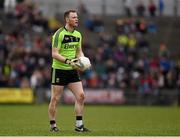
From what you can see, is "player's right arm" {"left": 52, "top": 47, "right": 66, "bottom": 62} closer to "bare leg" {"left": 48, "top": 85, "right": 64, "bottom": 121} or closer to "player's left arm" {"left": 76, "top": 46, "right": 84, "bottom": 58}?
"player's left arm" {"left": 76, "top": 46, "right": 84, "bottom": 58}

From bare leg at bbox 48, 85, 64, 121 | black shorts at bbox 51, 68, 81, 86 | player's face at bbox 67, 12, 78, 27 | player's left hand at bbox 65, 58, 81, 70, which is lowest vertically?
bare leg at bbox 48, 85, 64, 121

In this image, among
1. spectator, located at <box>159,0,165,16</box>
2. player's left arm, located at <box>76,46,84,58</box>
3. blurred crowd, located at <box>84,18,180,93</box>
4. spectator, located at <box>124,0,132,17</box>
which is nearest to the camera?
player's left arm, located at <box>76,46,84,58</box>

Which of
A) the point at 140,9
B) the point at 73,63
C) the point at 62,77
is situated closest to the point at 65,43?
the point at 73,63

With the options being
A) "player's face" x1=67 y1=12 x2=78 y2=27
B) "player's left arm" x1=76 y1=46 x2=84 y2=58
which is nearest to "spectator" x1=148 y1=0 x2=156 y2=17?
"player's left arm" x1=76 y1=46 x2=84 y2=58

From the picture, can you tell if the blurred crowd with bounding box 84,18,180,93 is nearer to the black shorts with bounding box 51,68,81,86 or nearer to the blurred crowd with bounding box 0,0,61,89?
the blurred crowd with bounding box 0,0,61,89

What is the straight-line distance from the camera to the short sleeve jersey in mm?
15007

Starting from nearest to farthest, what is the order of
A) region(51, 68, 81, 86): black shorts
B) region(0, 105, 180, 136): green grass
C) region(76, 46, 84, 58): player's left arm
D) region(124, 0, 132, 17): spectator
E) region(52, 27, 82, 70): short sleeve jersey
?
region(0, 105, 180, 136): green grass → region(52, 27, 82, 70): short sleeve jersey → region(51, 68, 81, 86): black shorts → region(76, 46, 84, 58): player's left arm → region(124, 0, 132, 17): spectator

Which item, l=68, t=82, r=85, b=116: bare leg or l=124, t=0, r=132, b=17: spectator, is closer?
l=68, t=82, r=85, b=116: bare leg

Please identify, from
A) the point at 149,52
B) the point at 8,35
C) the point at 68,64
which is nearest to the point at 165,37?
the point at 149,52

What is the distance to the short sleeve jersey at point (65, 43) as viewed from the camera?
15.0 metres

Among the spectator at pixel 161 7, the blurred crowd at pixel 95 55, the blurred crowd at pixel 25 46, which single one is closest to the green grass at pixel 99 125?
the blurred crowd at pixel 25 46

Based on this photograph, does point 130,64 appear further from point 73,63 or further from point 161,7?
point 73,63

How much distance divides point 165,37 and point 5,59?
1165 centimetres

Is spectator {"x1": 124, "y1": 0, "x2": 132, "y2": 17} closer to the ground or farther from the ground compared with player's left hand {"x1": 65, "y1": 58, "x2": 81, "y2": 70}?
farther from the ground
